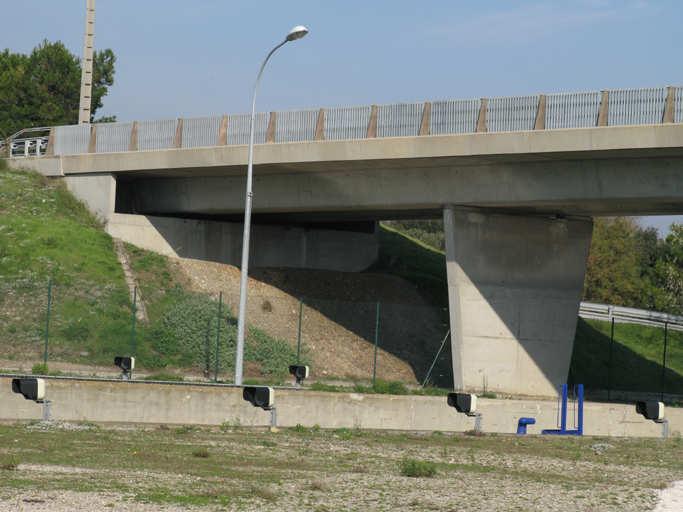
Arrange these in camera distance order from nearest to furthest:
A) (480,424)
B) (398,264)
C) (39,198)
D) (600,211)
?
(480,424)
(600,211)
(39,198)
(398,264)

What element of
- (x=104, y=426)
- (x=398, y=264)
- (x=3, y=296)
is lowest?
(x=104, y=426)

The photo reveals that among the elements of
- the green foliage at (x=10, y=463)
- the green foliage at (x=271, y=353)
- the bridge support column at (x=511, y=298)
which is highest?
the bridge support column at (x=511, y=298)

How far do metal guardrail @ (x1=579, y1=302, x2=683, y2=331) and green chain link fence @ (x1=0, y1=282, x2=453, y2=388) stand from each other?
46.6ft

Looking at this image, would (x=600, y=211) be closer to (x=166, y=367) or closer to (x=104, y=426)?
(x=166, y=367)

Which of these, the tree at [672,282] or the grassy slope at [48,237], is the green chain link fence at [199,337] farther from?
the tree at [672,282]

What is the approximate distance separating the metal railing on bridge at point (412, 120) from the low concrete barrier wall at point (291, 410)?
25.7 feet

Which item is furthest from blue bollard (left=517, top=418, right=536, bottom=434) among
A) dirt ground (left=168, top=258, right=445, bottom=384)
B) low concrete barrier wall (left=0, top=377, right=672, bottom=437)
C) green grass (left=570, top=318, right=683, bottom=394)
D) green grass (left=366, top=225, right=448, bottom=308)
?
green grass (left=366, top=225, right=448, bottom=308)

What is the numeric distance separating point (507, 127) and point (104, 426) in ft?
45.6

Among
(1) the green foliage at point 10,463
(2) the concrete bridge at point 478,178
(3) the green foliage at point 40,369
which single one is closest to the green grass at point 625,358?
(2) the concrete bridge at point 478,178

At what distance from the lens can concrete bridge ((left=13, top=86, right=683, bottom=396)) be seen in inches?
861

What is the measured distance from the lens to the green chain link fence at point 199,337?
22.3m

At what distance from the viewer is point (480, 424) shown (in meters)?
16.6

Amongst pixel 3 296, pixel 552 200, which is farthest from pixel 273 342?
pixel 552 200

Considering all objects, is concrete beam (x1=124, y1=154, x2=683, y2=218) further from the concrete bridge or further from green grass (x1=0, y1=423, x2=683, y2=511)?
green grass (x1=0, y1=423, x2=683, y2=511)
